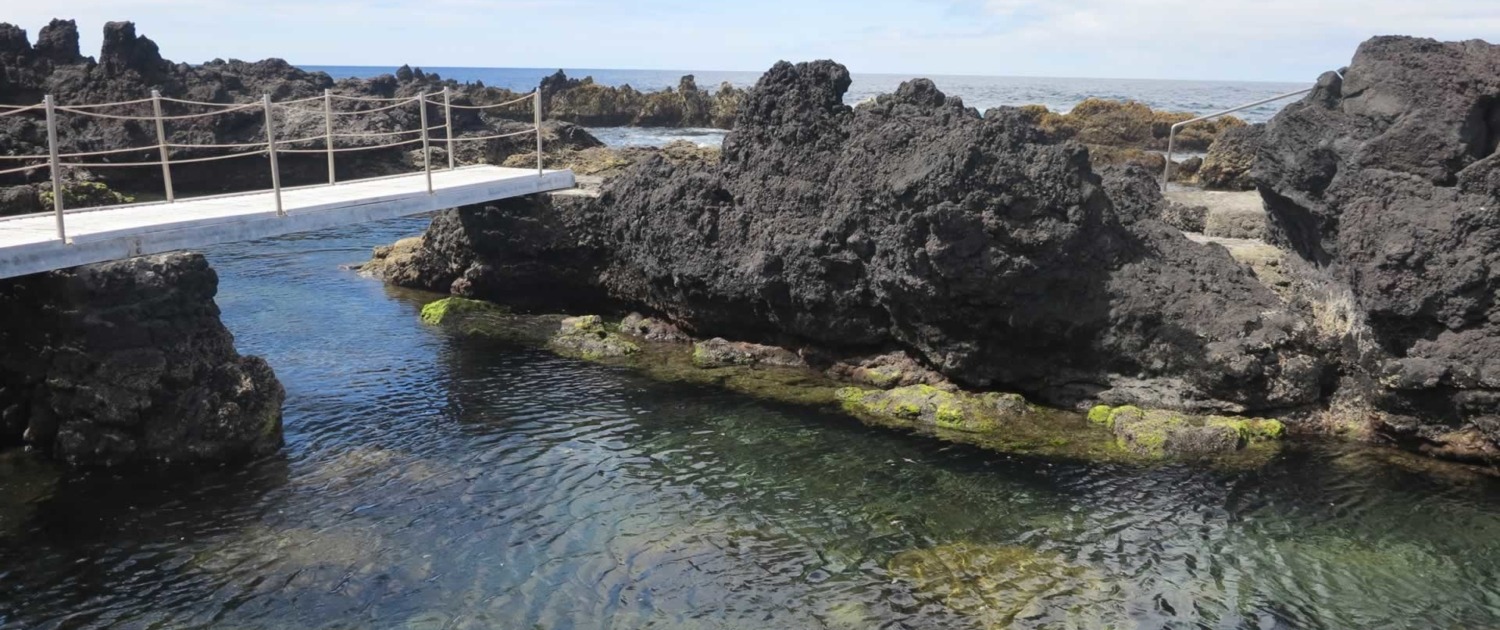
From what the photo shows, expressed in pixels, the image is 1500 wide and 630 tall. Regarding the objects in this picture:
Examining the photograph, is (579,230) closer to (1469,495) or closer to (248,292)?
(248,292)

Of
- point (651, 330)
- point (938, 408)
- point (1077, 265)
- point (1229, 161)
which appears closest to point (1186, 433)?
point (1077, 265)

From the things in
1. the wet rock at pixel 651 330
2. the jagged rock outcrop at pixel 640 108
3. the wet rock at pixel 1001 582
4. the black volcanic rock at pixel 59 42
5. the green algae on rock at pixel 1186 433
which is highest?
the black volcanic rock at pixel 59 42

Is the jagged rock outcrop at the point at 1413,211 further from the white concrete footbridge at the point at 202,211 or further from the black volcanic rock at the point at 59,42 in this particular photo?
the black volcanic rock at the point at 59,42

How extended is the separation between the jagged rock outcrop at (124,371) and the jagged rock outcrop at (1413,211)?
16.5 m

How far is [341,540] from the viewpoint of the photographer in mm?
11969

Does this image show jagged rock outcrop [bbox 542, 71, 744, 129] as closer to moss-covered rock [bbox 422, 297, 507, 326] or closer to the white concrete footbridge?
moss-covered rock [bbox 422, 297, 507, 326]

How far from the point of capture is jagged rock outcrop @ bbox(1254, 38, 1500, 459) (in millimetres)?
14430

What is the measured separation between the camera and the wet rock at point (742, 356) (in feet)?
65.2

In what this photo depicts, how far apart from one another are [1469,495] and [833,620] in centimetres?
913

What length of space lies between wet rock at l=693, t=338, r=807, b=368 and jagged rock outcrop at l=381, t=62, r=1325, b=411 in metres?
0.35

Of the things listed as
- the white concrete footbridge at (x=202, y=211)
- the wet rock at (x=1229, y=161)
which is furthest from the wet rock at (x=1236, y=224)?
the white concrete footbridge at (x=202, y=211)

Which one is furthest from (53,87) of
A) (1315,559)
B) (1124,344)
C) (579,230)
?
(1315,559)

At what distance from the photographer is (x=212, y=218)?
15.7 meters

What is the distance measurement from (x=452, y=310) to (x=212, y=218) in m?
8.06
